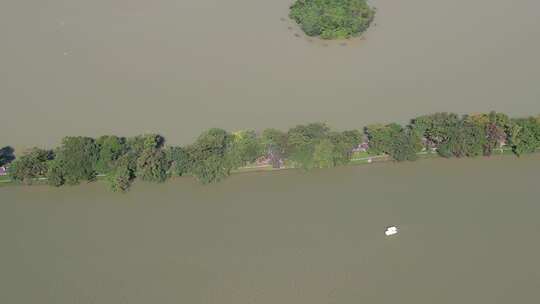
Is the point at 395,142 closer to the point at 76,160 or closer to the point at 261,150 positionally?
the point at 261,150

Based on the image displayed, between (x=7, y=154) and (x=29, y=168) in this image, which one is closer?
(x=29, y=168)

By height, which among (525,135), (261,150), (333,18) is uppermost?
(333,18)

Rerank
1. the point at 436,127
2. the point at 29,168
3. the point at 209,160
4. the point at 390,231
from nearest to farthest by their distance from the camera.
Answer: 1. the point at 390,231
2. the point at 29,168
3. the point at 209,160
4. the point at 436,127

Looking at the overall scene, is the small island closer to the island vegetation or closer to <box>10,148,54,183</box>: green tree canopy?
the island vegetation

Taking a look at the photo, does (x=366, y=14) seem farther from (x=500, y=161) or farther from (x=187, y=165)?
(x=187, y=165)

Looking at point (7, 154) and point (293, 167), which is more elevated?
point (7, 154)

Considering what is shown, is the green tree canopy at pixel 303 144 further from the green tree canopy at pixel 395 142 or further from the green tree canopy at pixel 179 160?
the green tree canopy at pixel 179 160

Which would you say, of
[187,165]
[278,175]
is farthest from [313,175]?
[187,165]

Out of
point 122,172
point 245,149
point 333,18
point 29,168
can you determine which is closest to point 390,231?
point 245,149

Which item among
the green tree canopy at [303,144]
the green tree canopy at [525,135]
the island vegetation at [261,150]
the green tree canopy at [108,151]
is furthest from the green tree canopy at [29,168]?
the green tree canopy at [525,135]
